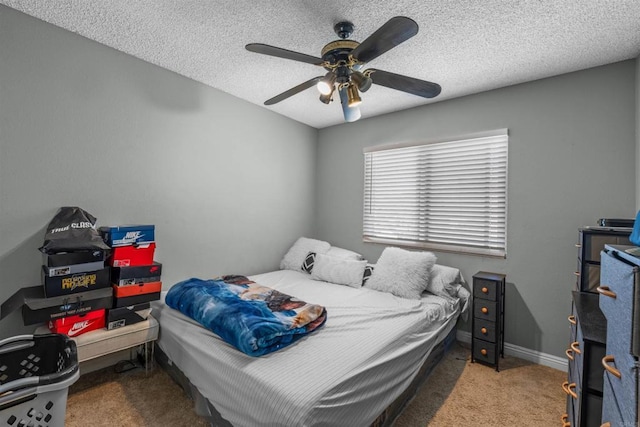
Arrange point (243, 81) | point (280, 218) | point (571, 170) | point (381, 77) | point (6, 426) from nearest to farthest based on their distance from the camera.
Result: point (6, 426)
point (381, 77)
point (571, 170)
point (243, 81)
point (280, 218)

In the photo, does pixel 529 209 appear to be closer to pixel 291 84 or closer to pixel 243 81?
pixel 291 84

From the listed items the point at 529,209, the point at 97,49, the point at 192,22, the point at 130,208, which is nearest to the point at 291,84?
the point at 192,22

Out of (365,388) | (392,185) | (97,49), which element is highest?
(97,49)

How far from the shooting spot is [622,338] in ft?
2.05

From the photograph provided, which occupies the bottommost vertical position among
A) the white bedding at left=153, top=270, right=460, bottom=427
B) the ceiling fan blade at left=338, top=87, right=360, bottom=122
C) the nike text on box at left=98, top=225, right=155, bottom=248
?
the white bedding at left=153, top=270, right=460, bottom=427

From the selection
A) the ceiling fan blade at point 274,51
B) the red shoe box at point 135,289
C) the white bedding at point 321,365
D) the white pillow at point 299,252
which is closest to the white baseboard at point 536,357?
the white bedding at point 321,365

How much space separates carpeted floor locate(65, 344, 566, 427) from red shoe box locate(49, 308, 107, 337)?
49 cm

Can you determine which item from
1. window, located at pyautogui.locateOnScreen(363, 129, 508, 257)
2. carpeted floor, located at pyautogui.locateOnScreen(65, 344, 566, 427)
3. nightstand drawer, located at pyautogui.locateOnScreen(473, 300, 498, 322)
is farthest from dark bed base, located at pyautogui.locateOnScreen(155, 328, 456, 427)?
window, located at pyautogui.locateOnScreen(363, 129, 508, 257)

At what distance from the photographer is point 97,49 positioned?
2.14m

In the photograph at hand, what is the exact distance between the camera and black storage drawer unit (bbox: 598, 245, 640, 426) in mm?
545

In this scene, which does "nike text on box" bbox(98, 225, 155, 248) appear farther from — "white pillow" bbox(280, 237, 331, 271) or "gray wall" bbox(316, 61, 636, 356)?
"gray wall" bbox(316, 61, 636, 356)

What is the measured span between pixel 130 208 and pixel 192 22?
1521mm

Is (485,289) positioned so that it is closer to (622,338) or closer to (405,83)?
(405,83)

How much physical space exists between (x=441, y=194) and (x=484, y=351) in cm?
152
